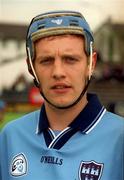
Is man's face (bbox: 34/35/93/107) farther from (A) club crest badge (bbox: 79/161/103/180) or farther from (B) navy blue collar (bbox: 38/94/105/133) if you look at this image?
(A) club crest badge (bbox: 79/161/103/180)

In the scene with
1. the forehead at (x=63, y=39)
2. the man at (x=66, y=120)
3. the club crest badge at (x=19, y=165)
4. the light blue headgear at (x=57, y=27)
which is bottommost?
the club crest badge at (x=19, y=165)

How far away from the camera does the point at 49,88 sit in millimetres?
2719

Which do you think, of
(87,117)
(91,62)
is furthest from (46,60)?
(87,117)

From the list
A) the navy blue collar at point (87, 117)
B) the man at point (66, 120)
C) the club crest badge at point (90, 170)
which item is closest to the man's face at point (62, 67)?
the man at point (66, 120)

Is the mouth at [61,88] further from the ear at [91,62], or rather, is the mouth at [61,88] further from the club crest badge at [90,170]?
the club crest badge at [90,170]

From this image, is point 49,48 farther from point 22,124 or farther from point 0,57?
point 0,57

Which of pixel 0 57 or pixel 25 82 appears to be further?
pixel 0 57

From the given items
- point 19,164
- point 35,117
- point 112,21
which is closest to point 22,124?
point 35,117

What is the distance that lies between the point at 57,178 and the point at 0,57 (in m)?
25.3

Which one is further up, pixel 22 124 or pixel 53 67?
pixel 53 67

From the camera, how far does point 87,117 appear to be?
2781 mm

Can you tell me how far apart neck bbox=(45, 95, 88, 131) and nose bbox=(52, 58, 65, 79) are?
21 centimetres

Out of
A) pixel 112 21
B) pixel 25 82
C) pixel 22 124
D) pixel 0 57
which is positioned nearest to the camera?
pixel 22 124

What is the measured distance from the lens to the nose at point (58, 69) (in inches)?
104
